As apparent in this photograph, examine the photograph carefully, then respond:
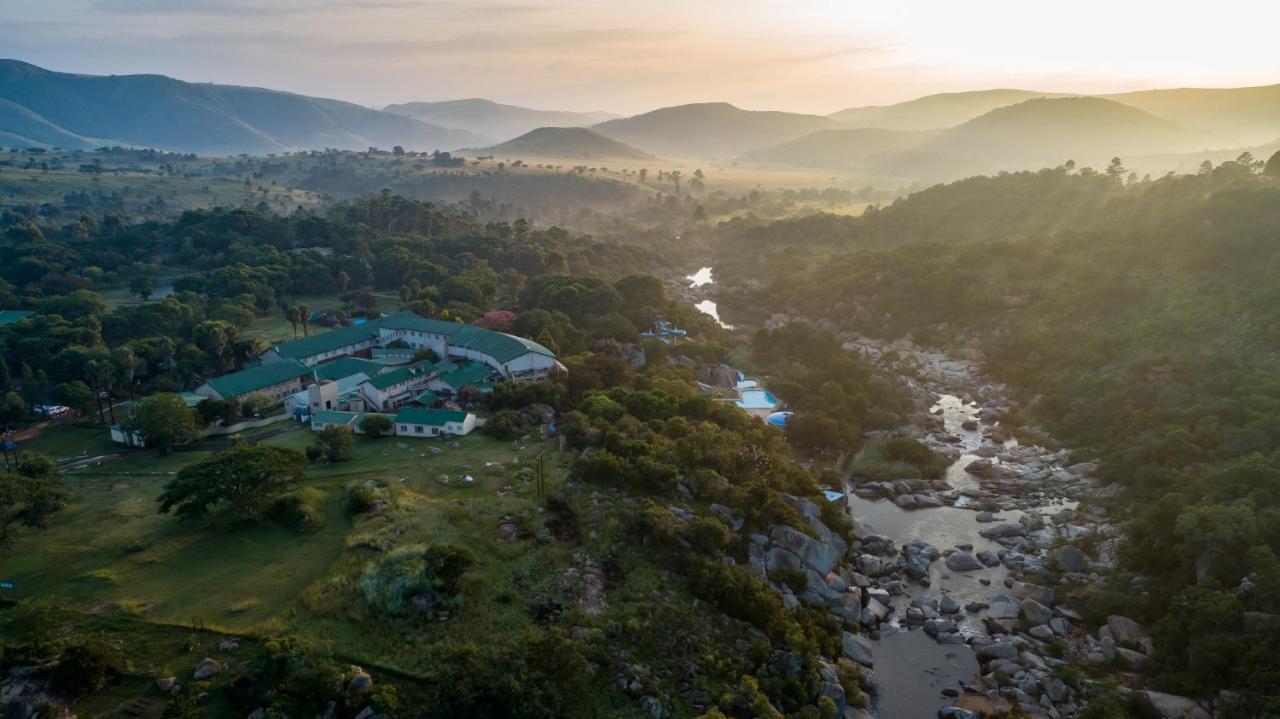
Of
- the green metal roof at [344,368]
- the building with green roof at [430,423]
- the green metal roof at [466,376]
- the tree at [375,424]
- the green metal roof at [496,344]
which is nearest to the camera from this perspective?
the tree at [375,424]

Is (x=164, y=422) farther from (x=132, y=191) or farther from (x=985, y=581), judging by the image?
(x=132, y=191)

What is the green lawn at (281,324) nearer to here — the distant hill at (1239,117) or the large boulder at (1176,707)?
the large boulder at (1176,707)

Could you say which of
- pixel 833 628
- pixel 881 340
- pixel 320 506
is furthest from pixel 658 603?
pixel 881 340

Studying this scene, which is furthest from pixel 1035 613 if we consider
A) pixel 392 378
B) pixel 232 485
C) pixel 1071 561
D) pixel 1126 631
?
pixel 392 378

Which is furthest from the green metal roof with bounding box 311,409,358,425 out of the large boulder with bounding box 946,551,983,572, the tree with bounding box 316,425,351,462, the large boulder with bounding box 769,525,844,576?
the large boulder with bounding box 946,551,983,572

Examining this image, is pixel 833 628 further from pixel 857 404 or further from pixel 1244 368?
pixel 1244 368

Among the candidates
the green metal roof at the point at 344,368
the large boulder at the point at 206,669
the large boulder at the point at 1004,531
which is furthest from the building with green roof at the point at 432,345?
the large boulder at the point at 1004,531
